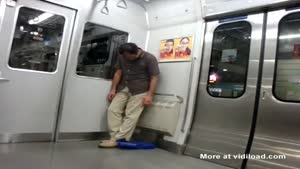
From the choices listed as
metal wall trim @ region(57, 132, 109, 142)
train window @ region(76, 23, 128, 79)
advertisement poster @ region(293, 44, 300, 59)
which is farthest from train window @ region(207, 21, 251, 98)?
metal wall trim @ region(57, 132, 109, 142)

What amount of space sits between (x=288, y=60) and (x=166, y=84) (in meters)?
1.58

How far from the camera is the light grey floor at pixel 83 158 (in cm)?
252

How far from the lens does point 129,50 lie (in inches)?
146

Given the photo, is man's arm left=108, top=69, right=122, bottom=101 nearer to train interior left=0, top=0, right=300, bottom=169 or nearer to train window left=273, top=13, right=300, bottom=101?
train interior left=0, top=0, right=300, bottom=169

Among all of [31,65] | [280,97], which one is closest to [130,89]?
[31,65]

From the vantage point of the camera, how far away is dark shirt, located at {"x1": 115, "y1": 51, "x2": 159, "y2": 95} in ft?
12.6

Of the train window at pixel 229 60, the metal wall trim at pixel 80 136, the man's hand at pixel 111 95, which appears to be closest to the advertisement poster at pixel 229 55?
the train window at pixel 229 60

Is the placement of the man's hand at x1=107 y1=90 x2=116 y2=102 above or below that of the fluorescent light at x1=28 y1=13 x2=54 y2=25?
below

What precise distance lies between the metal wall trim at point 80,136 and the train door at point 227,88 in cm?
121

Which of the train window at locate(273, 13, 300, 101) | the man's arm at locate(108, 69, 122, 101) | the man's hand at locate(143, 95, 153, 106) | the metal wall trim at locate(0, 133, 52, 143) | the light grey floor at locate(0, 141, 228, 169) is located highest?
the train window at locate(273, 13, 300, 101)

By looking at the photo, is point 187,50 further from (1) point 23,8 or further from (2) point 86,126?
(1) point 23,8

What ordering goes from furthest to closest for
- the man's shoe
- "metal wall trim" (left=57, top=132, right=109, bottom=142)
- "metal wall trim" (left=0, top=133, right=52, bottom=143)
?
1. "metal wall trim" (left=57, top=132, right=109, bottom=142)
2. the man's shoe
3. "metal wall trim" (left=0, top=133, right=52, bottom=143)

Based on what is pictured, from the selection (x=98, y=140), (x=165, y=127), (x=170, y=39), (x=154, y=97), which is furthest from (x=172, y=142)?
(x=170, y=39)

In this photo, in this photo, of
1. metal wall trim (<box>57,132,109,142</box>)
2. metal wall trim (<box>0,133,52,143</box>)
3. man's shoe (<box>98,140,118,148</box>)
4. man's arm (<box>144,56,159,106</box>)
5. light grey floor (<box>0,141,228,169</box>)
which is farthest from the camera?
man's arm (<box>144,56,159,106</box>)
